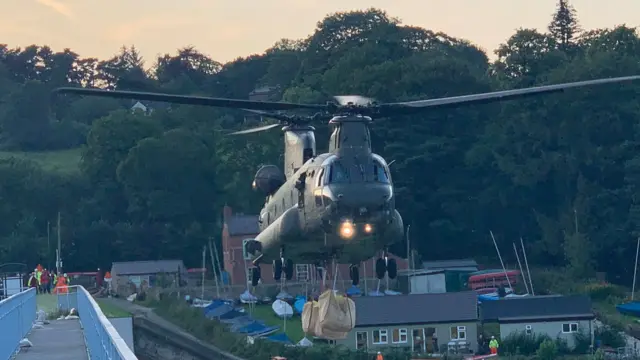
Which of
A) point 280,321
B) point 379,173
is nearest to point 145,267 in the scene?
point 280,321

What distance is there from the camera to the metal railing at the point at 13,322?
2544cm

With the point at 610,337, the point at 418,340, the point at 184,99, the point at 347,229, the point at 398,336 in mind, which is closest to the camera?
the point at 347,229

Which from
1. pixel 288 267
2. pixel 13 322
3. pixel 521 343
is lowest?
pixel 521 343

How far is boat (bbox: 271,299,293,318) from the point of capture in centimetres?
8325

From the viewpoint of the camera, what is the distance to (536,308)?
79.6m

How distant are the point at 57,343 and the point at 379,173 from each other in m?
8.07

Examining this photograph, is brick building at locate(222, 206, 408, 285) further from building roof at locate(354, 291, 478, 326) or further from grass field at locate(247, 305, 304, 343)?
building roof at locate(354, 291, 478, 326)

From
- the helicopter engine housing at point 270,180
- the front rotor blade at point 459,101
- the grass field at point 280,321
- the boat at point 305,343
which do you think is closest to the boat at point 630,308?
the grass field at point 280,321

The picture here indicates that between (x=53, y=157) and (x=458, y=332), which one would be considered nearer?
(x=458, y=332)

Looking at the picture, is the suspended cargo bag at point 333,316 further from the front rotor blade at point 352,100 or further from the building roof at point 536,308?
the building roof at point 536,308

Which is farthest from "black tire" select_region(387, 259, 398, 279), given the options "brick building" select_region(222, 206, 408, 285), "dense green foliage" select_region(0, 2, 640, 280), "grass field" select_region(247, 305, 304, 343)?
"brick building" select_region(222, 206, 408, 285)

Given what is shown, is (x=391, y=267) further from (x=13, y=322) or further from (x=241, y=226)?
(x=241, y=226)

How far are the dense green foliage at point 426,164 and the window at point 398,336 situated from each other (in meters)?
18.6

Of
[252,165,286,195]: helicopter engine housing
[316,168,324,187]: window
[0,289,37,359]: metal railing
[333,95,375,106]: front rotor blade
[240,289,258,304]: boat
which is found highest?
[333,95,375,106]: front rotor blade
